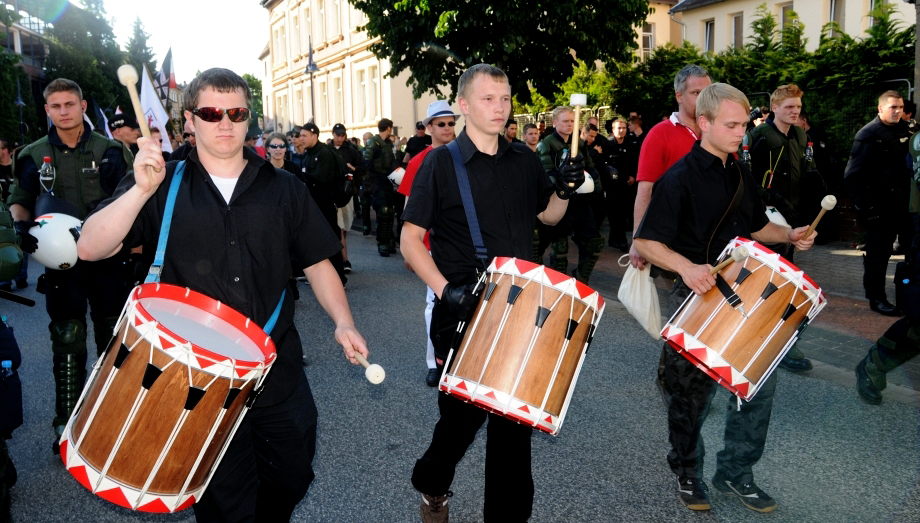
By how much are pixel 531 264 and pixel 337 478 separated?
1933mm

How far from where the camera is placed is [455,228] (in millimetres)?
3406

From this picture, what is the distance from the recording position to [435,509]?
3574 millimetres

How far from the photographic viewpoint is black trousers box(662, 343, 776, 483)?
3.78 meters

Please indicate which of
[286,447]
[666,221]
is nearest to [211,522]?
[286,447]

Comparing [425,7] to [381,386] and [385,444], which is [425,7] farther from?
[385,444]

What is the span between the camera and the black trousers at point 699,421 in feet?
12.4

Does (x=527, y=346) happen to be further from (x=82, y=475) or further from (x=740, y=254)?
(x=82, y=475)

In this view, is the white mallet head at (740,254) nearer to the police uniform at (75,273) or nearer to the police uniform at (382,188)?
the police uniform at (75,273)

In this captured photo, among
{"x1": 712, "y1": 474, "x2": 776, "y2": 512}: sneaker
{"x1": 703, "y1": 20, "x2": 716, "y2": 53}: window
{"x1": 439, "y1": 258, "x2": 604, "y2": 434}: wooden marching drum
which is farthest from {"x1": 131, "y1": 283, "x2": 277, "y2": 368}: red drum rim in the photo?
{"x1": 703, "y1": 20, "x2": 716, "y2": 53}: window

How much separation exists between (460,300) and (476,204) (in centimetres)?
51

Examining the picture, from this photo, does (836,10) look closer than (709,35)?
Yes

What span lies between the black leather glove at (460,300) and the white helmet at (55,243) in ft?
5.66

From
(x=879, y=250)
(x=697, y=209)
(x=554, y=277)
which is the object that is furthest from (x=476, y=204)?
(x=879, y=250)

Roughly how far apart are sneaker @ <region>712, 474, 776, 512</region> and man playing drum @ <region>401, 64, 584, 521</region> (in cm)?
122
